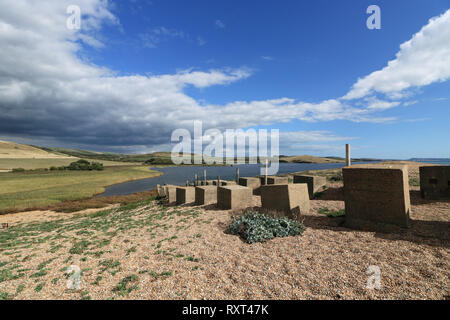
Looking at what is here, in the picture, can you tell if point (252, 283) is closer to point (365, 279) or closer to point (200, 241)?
point (365, 279)

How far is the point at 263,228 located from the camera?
7.57 m

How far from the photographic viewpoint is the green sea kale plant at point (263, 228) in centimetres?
729

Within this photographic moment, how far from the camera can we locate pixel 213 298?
4.32 metres

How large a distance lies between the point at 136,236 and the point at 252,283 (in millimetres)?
6634
